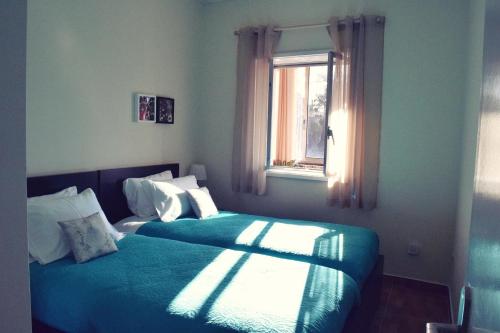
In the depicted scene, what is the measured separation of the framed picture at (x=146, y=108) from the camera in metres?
3.43

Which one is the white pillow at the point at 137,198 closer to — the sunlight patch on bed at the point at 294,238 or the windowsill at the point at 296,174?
the sunlight patch on bed at the point at 294,238

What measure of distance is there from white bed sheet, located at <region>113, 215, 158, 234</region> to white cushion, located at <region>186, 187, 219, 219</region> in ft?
1.27

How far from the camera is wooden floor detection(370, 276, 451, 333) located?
104 inches

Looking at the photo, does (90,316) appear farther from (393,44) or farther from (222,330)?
(393,44)

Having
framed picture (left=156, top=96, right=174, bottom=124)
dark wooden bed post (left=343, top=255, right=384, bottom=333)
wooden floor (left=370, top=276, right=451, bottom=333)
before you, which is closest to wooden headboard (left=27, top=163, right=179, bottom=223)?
framed picture (left=156, top=96, right=174, bottom=124)

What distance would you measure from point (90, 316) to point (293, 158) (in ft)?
11.4

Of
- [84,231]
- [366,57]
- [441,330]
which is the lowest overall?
[84,231]

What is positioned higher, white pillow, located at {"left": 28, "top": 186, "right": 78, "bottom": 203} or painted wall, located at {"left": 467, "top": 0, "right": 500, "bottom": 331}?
painted wall, located at {"left": 467, "top": 0, "right": 500, "bottom": 331}

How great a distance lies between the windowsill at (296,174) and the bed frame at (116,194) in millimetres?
1087

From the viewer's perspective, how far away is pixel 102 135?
3.12 m

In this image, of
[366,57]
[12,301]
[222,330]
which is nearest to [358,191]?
[366,57]

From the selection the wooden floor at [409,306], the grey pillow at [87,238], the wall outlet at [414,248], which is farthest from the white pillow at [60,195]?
the wall outlet at [414,248]

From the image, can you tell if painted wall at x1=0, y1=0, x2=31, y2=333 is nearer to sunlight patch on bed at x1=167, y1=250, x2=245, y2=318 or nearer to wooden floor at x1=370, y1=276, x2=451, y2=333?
sunlight patch on bed at x1=167, y1=250, x2=245, y2=318

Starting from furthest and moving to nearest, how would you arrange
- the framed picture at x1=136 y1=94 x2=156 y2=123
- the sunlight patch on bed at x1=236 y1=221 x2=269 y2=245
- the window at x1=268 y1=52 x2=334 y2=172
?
A: the window at x1=268 y1=52 x2=334 y2=172 < the framed picture at x1=136 y1=94 x2=156 y2=123 < the sunlight patch on bed at x1=236 y1=221 x2=269 y2=245
